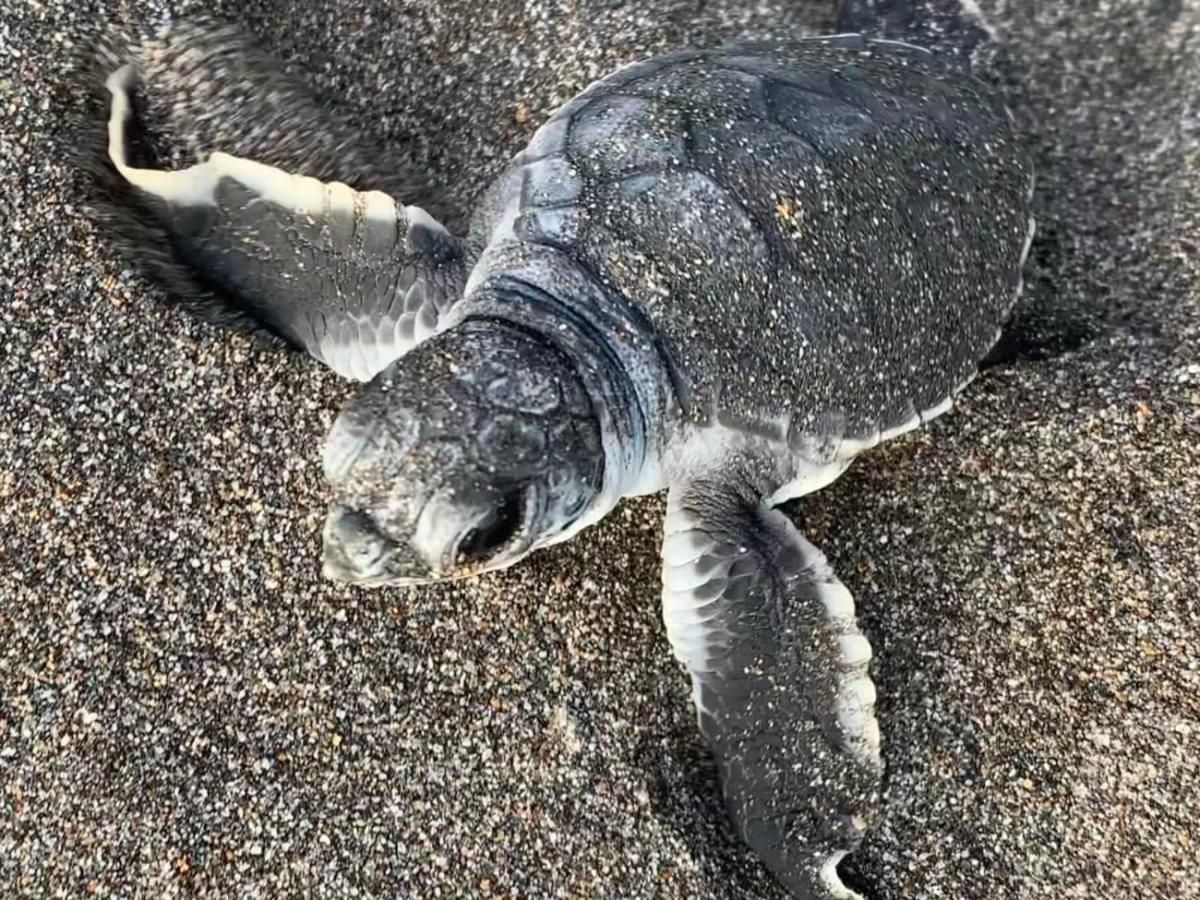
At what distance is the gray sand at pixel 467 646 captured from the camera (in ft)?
3.97

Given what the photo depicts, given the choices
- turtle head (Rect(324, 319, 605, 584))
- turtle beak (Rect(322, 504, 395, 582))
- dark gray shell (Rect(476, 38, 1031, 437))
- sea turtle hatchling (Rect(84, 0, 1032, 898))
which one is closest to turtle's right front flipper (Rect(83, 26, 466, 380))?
sea turtle hatchling (Rect(84, 0, 1032, 898))

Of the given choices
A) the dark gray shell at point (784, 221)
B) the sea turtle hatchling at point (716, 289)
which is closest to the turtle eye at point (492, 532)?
the sea turtle hatchling at point (716, 289)

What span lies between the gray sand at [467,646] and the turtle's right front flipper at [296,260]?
0.06m

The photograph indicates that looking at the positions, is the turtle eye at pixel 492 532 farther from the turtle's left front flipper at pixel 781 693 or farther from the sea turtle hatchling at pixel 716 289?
the turtle's left front flipper at pixel 781 693

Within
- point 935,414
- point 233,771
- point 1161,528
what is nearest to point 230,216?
point 233,771

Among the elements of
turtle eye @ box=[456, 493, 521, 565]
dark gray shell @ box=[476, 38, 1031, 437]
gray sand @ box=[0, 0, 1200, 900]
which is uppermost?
dark gray shell @ box=[476, 38, 1031, 437]

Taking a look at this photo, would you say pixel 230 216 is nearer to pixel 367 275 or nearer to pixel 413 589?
pixel 367 275

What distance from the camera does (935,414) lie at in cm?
145

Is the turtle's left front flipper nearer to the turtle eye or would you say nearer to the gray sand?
the gray sand

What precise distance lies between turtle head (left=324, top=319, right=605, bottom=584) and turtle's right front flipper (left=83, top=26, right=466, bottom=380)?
1.16 feet

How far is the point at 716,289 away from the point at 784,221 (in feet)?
0.46

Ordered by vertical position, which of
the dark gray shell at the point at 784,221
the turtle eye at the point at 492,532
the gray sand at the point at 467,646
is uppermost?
the dark gray shell at the point at 784,221

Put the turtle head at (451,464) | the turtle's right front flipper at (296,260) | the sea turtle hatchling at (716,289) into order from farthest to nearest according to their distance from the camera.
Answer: the turtle's right front flipper at (296,260) → the sea turtle hatchling at (716,289) → the turtle head at (451,464)

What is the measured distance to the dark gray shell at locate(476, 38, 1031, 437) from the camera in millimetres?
1208
